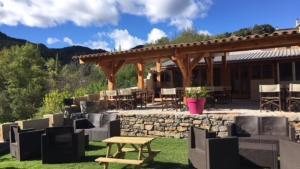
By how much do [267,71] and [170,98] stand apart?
5.68 m

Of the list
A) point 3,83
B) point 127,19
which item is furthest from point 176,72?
point 127,19

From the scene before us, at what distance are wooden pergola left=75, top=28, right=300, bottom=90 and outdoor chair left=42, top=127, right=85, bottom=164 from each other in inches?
227

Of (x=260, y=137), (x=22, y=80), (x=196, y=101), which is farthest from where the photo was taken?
(x=22, y=80)

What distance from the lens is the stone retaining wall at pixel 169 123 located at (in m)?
10.1

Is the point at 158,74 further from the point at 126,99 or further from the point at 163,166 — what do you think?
the point at 163,166

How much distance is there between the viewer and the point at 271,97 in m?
11.1

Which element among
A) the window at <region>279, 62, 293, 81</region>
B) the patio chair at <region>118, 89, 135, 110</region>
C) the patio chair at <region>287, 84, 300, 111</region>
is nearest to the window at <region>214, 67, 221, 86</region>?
the window at <region>279, 62, 293, 81</region>

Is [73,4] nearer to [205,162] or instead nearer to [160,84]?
[160,84]

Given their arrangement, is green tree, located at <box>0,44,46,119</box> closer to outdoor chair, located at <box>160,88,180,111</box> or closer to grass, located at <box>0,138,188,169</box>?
outdoor chair, located at <box>160,88,180,111</box>

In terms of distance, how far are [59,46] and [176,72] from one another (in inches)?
1333

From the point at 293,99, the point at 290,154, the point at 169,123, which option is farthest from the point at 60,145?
the point at 293,99

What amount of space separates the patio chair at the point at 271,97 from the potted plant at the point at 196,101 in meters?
1.80

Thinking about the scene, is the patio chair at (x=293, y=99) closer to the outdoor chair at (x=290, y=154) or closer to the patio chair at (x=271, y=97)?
the patio chair at (x=271, y=97)

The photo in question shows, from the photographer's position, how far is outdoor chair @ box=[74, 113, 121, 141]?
31.3 feet
